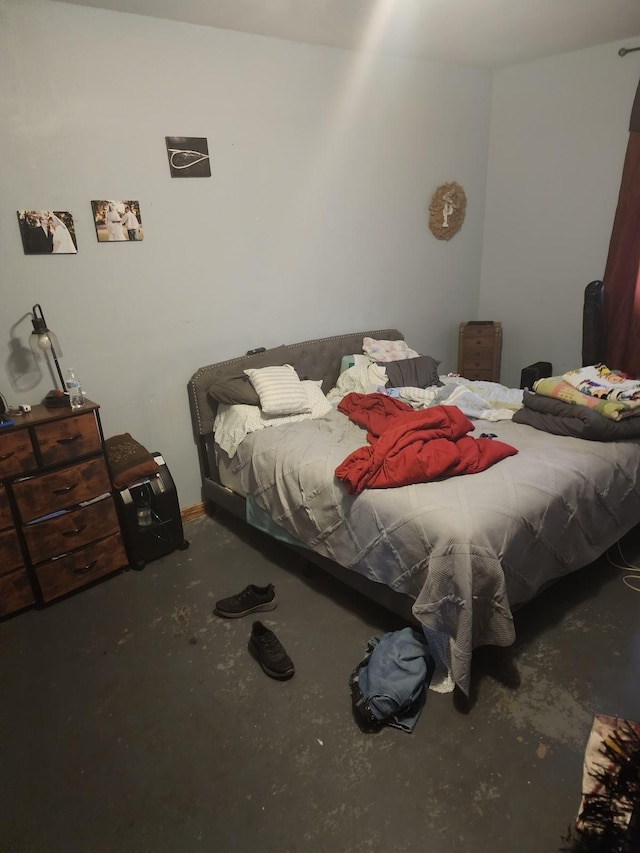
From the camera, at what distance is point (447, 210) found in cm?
406

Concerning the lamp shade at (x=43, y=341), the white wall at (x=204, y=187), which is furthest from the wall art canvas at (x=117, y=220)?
the lamp shade at (x=43, y=341)

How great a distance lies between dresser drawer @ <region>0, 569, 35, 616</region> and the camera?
232cm

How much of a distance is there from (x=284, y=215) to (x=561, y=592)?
2.61 metres

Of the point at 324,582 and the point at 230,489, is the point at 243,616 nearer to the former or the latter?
the point at 324,582

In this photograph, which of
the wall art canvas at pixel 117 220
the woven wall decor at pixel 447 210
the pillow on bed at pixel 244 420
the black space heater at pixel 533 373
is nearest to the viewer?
the wall art canvas at pixel 117 220

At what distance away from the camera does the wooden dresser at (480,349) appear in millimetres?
4199

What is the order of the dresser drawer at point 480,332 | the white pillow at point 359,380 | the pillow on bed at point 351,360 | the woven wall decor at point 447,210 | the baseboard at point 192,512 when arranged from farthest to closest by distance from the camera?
the dresser drawer at point 480,332 → the woven wall decor at point 447,210 → the pillow on bed at point 351,360 → the white pillow at point 359,380 → the baseboard at point 192,512

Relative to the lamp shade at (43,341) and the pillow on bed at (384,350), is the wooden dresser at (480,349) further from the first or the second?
the lamp shade at (43,341)

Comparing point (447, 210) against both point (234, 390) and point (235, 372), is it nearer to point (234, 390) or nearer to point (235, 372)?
Result: point (235, 372)

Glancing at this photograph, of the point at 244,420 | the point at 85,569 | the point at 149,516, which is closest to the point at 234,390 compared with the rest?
the point at 244,420

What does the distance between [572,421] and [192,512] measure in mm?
2230

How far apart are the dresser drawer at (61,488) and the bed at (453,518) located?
0.71 metres

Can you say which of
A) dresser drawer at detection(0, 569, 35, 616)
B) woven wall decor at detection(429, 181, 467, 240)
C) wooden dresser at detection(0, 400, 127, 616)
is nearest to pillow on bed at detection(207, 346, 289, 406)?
wooden dresser at detection(0, 400, 127, 616)

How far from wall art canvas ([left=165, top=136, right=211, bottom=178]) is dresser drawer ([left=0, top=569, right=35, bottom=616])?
2.14m
